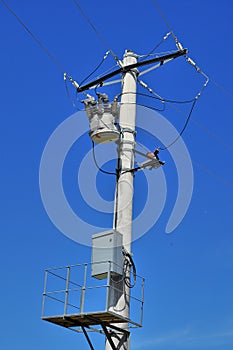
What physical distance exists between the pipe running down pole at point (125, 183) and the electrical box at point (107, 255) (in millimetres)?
472

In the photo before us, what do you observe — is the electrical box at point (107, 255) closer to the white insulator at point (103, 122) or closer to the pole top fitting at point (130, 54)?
the white insulator at point (103, 122)

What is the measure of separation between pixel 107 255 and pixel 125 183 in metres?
2.83

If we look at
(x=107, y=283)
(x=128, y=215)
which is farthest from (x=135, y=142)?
(x=107, y=283)

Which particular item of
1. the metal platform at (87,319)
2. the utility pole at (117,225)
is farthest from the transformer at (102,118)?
the metal platform at (87,319)

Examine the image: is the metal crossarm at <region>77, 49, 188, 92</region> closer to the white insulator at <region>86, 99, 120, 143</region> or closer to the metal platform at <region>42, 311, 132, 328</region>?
the white insulator at <region>86, 99, 120, 143</region>

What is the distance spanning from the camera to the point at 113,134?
21.6 meters

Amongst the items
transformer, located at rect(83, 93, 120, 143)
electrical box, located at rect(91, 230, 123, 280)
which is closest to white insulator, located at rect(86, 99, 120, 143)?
transformer, located at rect(83, 93, 120, 143)

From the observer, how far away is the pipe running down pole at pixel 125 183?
20.2m

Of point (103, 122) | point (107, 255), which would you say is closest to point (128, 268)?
point (107, 255)

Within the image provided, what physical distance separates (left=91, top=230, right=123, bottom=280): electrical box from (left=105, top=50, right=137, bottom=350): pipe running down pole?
1.55 feet

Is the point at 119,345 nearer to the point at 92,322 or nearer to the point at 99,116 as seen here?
the point at 92,322

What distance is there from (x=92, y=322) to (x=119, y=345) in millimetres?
1001

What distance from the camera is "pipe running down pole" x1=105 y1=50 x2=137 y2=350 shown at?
794 inches

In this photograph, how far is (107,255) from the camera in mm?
20141
